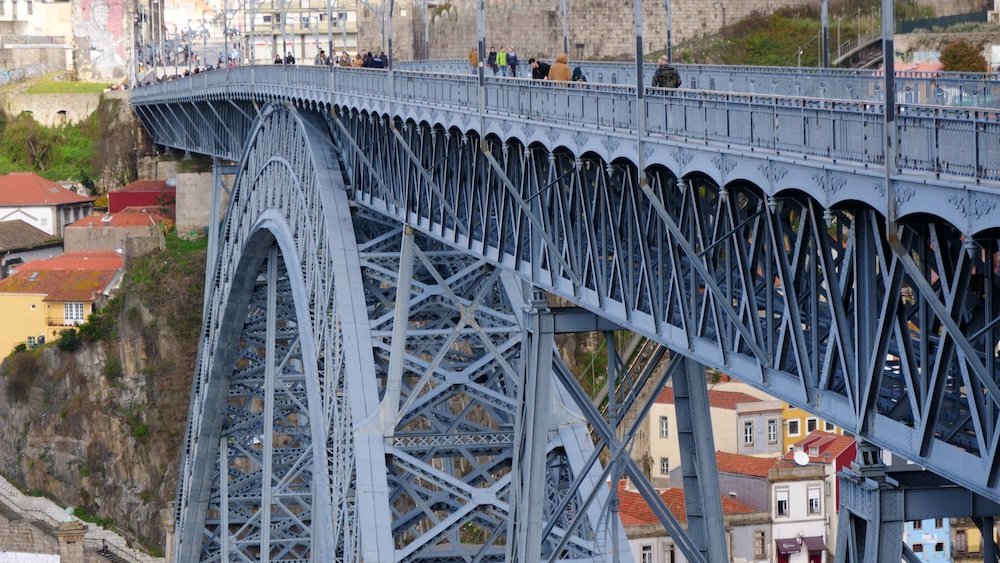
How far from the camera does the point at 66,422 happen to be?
77875mm

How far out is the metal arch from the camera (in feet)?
106

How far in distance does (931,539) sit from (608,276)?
3761 centimetres

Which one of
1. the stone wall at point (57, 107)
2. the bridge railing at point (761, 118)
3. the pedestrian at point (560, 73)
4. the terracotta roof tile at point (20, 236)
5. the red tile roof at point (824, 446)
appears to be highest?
the pedestrian at point (560, 73)

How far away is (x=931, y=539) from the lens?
5753cm

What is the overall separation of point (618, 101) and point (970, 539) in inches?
1644

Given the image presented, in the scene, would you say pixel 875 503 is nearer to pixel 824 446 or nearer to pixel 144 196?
pixel 824 446

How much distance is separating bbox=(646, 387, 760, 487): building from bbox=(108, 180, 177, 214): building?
1247 inches

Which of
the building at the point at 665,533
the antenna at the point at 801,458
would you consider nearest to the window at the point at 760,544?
the building at the point at 665,533

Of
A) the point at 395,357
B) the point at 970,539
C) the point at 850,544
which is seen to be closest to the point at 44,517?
the point at 970,539

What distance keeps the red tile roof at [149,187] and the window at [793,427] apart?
3461 centimetres

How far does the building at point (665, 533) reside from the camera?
5769cm

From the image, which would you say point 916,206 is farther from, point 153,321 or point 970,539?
point 153,321

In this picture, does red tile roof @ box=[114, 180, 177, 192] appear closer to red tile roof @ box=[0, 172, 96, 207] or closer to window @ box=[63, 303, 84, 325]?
red tile roof @ box=[0, 172, 96, 207]

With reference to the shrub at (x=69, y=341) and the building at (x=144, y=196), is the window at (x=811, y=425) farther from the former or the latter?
the building at (x=144, y=196)
